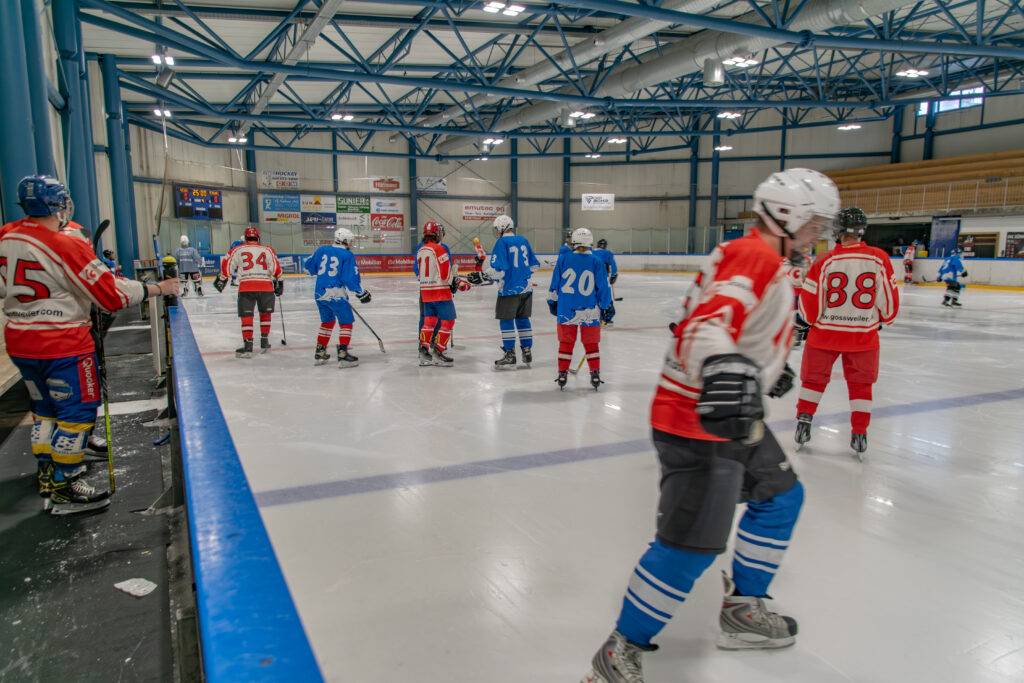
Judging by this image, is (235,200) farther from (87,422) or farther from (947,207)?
(947,207)

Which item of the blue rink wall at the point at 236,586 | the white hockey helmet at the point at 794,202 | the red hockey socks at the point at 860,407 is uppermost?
the white hockey helmet at the point at 794,202

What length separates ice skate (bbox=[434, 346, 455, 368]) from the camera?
6.56 metres

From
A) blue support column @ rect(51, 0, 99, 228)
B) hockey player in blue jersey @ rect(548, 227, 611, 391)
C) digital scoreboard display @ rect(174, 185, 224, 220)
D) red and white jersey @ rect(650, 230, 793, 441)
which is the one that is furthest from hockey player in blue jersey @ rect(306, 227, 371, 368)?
digital scoreboard display @ rect(174, 185, 224, 220)

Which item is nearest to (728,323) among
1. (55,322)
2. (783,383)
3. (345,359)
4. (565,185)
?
(783,383)

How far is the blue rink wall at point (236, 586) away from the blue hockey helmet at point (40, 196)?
7.21ft

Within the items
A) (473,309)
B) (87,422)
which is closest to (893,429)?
(87,422)

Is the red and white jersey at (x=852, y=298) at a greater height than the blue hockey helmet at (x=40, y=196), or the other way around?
the blue hockey helmet at (x=40, y=196)

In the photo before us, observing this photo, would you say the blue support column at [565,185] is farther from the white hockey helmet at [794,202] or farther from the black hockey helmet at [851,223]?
the white hockey helmet at [794,202]

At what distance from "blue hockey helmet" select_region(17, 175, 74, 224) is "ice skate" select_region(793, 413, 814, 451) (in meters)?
4.25

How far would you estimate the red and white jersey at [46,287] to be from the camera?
2973mm

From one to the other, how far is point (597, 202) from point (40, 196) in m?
28.2

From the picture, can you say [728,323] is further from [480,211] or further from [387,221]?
[480,211]

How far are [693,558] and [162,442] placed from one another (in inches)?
150

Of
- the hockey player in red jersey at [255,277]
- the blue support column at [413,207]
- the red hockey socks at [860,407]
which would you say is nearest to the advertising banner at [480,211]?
the blue support column at [413,207]
